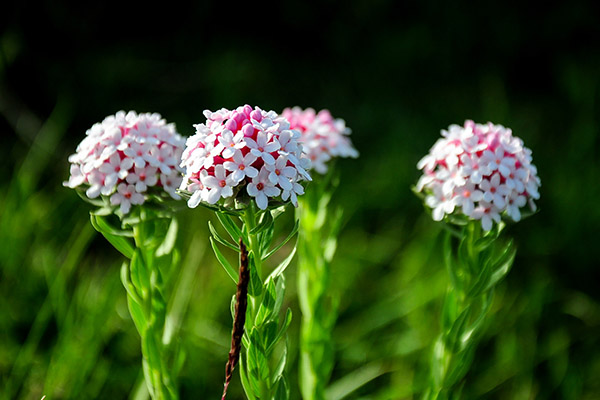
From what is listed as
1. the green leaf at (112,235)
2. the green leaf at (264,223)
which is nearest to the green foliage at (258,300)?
the green leaf at (264,223)

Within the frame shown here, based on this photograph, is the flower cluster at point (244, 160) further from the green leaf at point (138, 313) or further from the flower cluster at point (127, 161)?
the green leaf at point (138, 313)

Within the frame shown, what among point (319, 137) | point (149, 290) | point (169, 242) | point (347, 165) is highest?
point (347, 165)

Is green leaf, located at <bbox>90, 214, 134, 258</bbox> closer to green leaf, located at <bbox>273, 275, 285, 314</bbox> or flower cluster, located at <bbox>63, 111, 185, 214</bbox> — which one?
flower cluster, located at <bbox>63, 111, 185, 214</bbox>

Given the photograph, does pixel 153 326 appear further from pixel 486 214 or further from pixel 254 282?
pixel 486 214

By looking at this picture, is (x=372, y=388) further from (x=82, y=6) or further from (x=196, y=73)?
(x=82, y=6)

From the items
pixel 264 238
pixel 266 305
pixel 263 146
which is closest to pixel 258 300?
pixel 266 305

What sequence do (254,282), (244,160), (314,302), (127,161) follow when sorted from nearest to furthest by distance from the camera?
1. (244,160)
2. (254,282)
3. (127,161)
4. (314,302)

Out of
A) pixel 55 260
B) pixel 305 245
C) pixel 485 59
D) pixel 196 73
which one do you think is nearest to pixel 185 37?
Result: pixel 196 73
